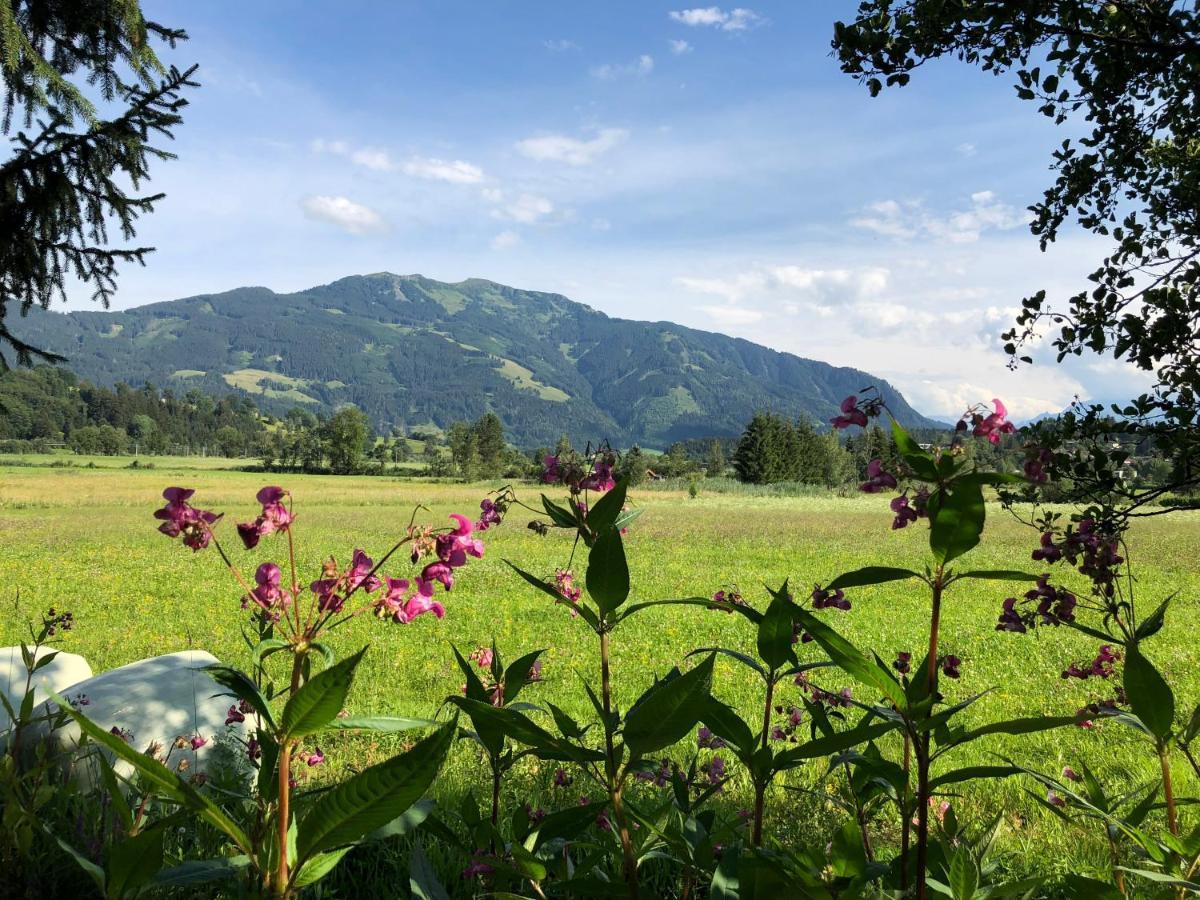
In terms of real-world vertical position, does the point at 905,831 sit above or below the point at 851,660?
below

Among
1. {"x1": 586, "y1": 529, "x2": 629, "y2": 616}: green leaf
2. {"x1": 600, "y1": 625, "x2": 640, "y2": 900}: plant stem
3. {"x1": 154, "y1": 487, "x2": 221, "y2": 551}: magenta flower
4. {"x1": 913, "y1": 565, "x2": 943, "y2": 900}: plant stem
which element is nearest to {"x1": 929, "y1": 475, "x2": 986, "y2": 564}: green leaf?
{"x1": 913, "y1": 565, "x2": 943, "y2": 900}: plant stem

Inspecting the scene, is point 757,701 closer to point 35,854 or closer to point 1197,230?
point 1197,230

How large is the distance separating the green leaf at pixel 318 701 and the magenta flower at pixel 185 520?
22.2 inches

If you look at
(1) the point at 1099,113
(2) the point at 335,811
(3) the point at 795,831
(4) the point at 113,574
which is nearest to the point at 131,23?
(1) the point at 1099,113

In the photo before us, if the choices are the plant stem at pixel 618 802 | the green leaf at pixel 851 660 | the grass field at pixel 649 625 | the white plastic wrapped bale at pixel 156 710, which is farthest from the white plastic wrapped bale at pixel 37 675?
the green leaf at pixel 851 660

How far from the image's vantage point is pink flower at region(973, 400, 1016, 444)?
4.83ft

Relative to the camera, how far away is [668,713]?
980 mm

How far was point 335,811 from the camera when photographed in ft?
2.79

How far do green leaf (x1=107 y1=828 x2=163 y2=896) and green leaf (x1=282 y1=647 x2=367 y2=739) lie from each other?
13.3 inches

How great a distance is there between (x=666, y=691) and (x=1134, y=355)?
9.45 ft

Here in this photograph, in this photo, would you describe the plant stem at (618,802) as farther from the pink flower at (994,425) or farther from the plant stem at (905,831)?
the pink flower at (994,425)

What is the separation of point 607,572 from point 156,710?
432 centimetres

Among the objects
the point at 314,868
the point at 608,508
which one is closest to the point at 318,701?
the point at 314,868

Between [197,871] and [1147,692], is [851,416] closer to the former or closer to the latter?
[1147,692]
